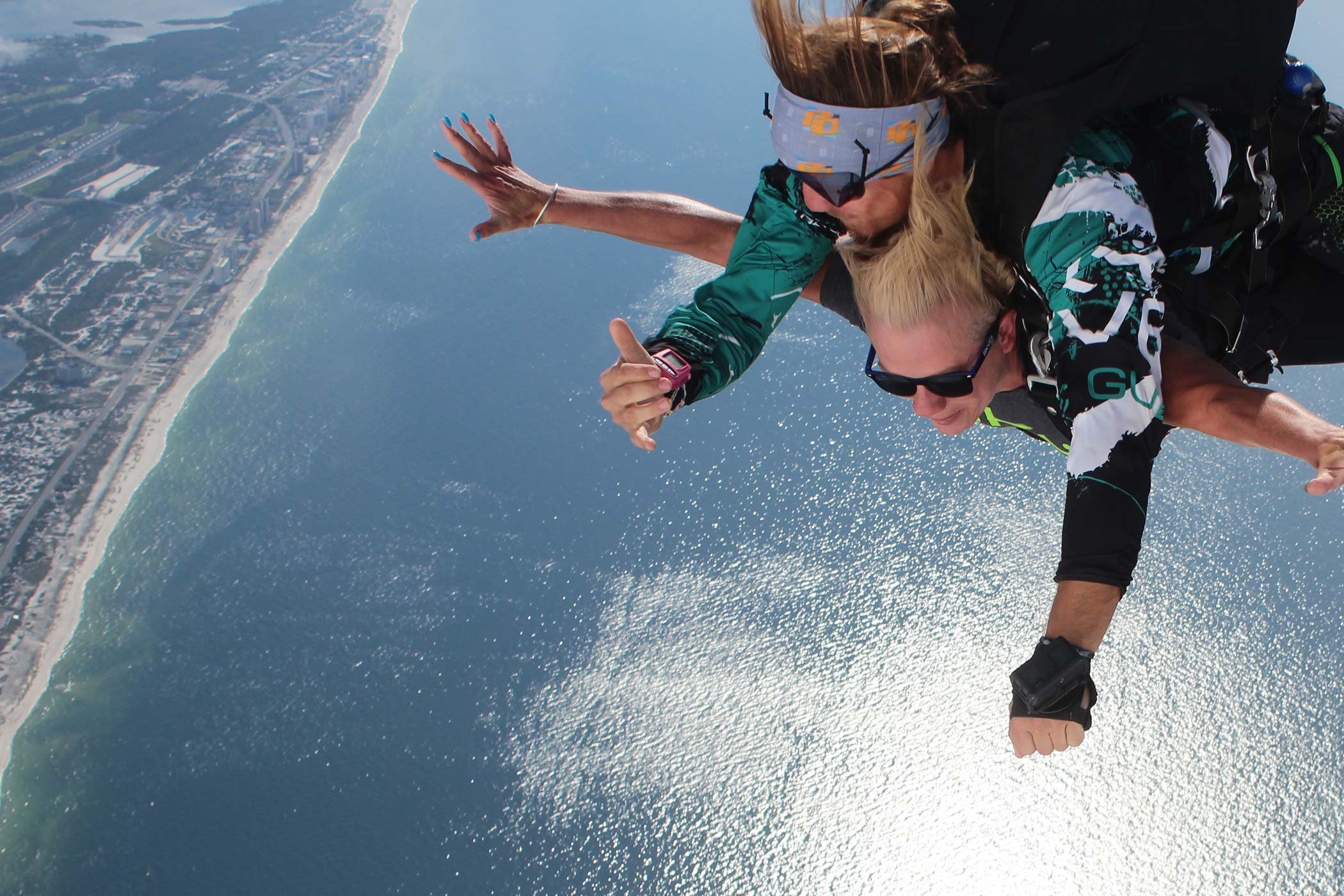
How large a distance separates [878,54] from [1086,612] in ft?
2.86

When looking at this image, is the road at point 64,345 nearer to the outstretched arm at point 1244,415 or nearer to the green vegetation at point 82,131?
the green vegetation at point 82,131

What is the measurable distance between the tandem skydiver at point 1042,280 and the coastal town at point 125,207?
16748mm

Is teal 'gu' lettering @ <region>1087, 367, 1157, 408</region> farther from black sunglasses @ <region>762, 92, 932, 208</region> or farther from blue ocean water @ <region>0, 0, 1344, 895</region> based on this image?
blue ocean water @ <region>0, 0, 1344, 895</region>

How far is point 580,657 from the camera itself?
14719 mm

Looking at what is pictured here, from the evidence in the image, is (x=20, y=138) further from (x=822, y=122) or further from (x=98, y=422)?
(x=822, y=122)

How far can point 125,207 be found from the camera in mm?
22359

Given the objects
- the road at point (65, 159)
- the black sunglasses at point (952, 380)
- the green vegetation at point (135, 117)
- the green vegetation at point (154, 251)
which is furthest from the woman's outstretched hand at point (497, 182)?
the green vegetation at point (135, 117)

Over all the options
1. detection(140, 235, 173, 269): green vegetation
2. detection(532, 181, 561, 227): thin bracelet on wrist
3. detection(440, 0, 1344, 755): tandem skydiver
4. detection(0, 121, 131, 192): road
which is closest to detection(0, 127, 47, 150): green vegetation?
detection(0, 121, 131, 192): road

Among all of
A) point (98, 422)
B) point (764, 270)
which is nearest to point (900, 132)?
point (764, 270)

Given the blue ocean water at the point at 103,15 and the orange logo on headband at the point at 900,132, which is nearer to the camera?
the orange logo on headband at the point at 900,132

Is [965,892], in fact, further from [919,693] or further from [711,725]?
[711,725]

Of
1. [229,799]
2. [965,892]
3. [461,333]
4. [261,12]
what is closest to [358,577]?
[229,799]

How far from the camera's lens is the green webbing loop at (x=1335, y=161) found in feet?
4.80

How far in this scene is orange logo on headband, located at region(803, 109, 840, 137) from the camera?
4.63 ft
